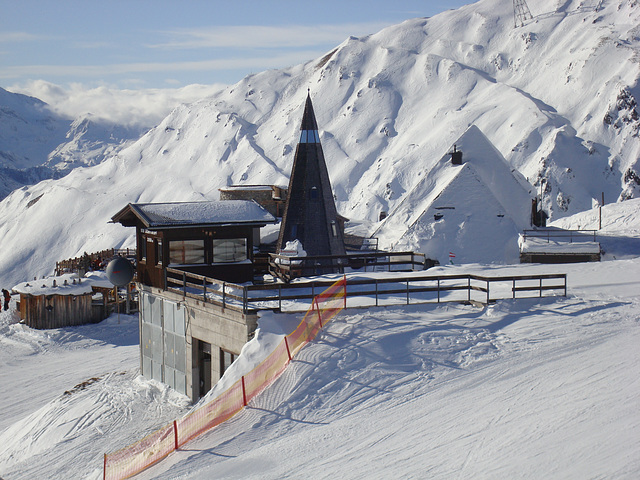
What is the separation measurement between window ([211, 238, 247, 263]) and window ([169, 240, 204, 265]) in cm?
49

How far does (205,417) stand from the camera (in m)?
14.7

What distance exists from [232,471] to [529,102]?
4936 inches

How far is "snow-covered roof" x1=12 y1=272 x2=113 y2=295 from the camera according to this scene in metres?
36.7

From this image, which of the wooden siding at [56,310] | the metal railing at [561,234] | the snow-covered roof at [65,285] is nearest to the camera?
the wooden siding at [56,310]

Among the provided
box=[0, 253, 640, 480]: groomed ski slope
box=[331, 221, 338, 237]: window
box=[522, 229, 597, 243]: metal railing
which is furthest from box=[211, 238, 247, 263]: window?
box=[522, 229, 597, 243]: metal railing

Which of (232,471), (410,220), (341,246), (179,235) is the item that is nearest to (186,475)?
(232,471)

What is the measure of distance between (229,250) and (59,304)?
1788 cm

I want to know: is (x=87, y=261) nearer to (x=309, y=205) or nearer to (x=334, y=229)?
(x=309, y=205)

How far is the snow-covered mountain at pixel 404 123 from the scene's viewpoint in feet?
376

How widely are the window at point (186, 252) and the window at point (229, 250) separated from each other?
49 centimetres

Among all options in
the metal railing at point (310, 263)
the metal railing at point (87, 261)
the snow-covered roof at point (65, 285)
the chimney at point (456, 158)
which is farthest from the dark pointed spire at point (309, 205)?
the metal railing at point (87, 261)

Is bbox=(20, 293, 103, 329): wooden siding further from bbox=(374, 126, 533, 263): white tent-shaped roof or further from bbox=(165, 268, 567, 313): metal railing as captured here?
bbox=(374, 126, 533, 263): white tent-shaped roof

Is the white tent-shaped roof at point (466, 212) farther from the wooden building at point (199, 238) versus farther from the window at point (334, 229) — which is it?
the wooden building at point (199, 238)

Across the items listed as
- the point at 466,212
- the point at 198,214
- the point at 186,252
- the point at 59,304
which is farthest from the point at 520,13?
the point at 186,252
